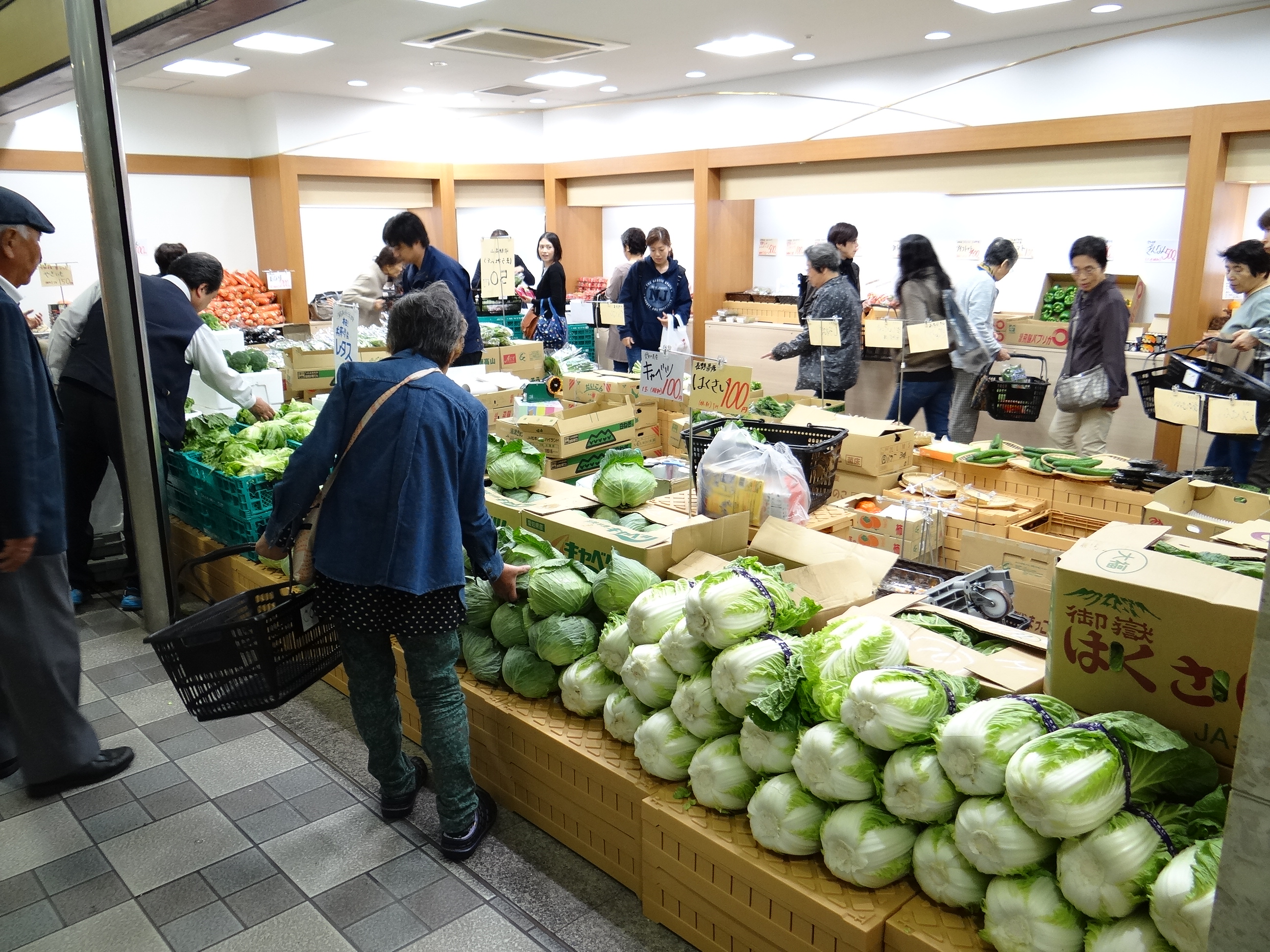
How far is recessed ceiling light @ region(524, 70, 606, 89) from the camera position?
905 cm

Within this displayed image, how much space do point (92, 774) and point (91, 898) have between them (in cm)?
67

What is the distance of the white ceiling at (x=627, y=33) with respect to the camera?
6352 millimetres

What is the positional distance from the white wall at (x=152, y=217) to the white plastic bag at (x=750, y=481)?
863 centimetres

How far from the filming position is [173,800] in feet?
10.2

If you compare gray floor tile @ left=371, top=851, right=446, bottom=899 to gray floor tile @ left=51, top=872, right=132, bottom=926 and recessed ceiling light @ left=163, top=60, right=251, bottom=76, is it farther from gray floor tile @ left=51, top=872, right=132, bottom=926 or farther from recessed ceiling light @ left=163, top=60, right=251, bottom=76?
recessed ceiling light @ left=163, top=60, right=251, bottom=76

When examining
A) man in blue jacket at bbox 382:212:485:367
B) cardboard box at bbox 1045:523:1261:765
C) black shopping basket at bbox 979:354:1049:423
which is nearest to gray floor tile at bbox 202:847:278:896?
cardboard box at bbox 1045:523:1261:765

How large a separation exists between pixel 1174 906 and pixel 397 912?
6.39 feet

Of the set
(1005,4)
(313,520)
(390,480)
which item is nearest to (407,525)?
(390,480)

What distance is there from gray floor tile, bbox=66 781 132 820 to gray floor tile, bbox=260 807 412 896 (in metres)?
0.65

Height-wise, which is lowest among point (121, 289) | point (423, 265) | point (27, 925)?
point (27, 925)

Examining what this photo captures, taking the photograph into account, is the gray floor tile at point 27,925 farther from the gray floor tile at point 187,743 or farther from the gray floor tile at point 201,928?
the gray floor tile at point 187,743

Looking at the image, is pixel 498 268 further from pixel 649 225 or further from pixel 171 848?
pixel 649 225

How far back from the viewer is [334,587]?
271 centimetres

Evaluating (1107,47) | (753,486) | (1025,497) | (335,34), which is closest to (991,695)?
(753,486)
